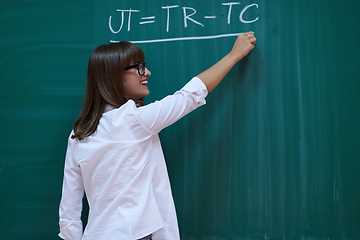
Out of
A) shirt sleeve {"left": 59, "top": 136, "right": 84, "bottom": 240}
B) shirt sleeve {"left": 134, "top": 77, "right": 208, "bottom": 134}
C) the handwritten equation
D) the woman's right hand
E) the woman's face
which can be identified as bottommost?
shirt sleeve {"left": 59, "top": 136, "right": 84, "bottom": 240}

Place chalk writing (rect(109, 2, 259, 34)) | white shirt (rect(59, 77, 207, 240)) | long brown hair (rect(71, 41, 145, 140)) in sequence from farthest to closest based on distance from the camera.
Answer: chalk writing (rect(109, 2, 259, 34))
long brown hair (rect(71, 41, 145, 140))
white shirt (rect(59, 77, 207, 240))

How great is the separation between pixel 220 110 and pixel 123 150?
1.52 feet

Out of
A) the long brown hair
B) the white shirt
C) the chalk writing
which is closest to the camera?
the white shirt

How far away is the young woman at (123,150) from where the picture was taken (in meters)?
1.03

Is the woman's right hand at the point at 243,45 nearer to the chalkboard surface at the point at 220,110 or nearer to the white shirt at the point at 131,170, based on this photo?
the chalkboard surface at the point at 220,110

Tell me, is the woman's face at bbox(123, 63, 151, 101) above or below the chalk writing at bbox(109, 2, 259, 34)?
below

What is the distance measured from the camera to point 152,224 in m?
1.03

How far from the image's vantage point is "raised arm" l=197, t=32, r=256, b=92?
113 centimetres

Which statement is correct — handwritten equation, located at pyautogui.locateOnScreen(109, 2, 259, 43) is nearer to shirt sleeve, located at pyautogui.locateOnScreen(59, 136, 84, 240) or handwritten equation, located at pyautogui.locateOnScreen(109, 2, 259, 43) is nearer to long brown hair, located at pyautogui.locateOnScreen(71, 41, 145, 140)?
long brown hair, located at pyautogui.locateOnScreen(71, 41, 145, 140)

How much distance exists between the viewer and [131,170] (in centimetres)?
104

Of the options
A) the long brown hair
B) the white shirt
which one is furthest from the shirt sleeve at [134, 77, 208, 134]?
the long brown hair

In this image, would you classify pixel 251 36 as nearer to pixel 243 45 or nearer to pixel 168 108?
pixel 243 45

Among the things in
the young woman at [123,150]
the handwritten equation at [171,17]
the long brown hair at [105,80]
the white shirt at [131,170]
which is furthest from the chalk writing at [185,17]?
the white shirt at [131,170]

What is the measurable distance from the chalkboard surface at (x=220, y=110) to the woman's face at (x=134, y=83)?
151 millimetres
